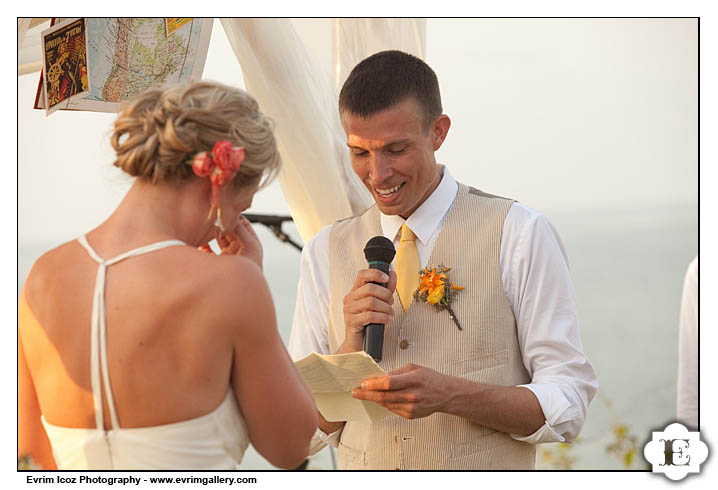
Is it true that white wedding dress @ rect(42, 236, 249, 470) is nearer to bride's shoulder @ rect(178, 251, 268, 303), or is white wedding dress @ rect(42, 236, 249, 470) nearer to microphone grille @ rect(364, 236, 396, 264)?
bride's shoulder @ rect(178, 251, 268, 303)

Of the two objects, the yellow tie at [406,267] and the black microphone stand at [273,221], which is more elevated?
the black microphone stand at [273,221]

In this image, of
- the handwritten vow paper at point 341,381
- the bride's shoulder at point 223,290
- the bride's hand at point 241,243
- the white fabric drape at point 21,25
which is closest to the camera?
the bride's shoulder at point 223,290

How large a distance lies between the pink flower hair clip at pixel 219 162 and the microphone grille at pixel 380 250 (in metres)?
0.93

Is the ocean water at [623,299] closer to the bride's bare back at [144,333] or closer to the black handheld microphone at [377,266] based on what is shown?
the black handheld microphone at [377,266]

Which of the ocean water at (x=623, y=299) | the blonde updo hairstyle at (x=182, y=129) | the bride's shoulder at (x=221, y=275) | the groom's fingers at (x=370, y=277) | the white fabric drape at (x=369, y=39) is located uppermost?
the white fabric drape at (x=369, y=39)

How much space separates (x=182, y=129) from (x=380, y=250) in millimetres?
1049

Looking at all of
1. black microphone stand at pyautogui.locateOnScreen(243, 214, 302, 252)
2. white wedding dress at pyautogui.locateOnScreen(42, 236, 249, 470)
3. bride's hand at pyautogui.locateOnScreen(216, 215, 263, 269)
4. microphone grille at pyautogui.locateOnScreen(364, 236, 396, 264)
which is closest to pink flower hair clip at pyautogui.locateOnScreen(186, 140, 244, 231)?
white wedding dress at pyautogui.locateOnScreen(42, 236, 249, 470)

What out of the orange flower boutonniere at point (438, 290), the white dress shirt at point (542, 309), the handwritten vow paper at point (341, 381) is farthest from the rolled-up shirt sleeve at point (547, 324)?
the handwritten vow paper at point (341, 381)

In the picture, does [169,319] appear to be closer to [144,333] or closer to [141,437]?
[144,333]

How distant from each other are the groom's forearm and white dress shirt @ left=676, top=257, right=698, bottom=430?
48cm

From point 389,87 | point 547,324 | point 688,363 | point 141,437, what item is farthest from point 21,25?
point 688,363

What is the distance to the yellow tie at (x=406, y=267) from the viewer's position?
127 inches
